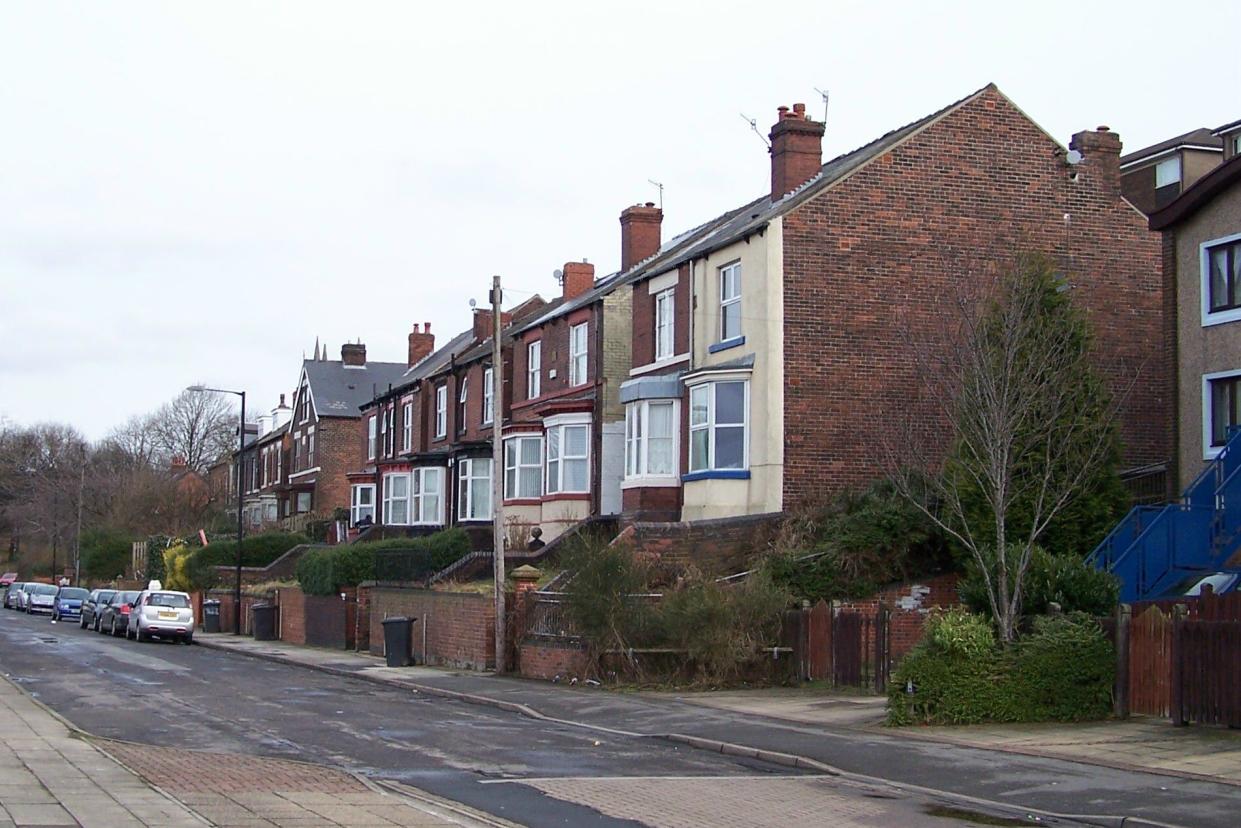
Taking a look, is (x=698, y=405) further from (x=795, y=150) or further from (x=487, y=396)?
(x=487, y=396)

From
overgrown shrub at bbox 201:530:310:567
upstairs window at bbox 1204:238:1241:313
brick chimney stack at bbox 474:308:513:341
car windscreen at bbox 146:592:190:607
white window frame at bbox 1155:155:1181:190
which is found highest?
white window frame at bbox 1155:155:1181:190

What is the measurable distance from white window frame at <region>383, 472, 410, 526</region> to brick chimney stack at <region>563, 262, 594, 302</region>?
10036mm

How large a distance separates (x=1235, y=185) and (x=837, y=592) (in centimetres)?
1029

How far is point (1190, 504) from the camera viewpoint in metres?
24.7

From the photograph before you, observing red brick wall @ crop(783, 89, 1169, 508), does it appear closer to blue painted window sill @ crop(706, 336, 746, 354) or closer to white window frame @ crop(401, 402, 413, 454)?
blue painted window sill @ crop(706, 336, 746, 354)

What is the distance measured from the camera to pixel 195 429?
114 meters

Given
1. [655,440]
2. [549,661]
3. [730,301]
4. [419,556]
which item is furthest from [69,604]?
[549,661]

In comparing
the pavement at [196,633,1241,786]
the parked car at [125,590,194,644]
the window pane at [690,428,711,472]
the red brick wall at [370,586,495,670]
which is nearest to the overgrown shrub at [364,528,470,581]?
the red brick wall at [370,586,495,670]

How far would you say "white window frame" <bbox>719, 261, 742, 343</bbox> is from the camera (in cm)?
3269

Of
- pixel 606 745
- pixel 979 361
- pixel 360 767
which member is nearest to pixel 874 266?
pixel 979 361

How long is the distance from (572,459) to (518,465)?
311 cm

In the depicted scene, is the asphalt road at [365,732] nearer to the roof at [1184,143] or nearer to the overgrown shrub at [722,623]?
the overgrown shrub at [722,623]

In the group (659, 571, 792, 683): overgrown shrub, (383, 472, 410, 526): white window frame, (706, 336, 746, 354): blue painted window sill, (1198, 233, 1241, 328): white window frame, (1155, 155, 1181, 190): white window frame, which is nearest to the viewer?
(659, 571, 792, 683): overgrown shrub

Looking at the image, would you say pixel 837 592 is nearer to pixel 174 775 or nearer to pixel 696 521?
pixel 696 521
